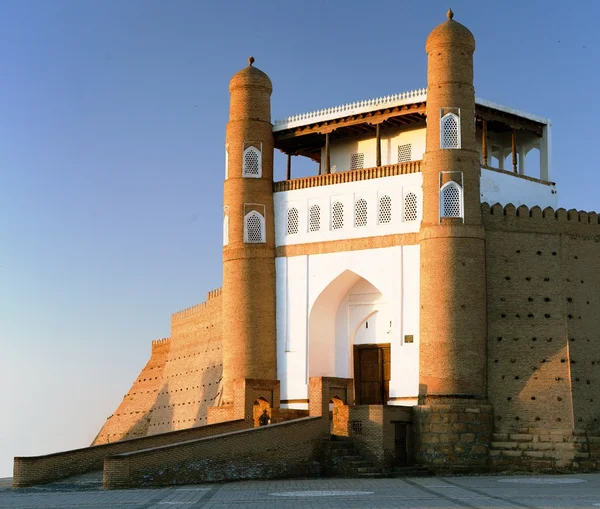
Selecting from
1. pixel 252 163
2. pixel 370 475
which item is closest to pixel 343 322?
pixel 252 163

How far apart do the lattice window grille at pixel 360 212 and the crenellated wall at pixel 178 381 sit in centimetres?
693

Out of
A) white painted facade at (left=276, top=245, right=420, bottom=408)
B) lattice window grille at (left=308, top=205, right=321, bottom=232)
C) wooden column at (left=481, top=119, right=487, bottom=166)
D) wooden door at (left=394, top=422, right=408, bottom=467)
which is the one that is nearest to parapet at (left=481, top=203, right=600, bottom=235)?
wooden column at (left=481, top=119, right=487, bottom=166)

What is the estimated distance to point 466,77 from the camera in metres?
23.5

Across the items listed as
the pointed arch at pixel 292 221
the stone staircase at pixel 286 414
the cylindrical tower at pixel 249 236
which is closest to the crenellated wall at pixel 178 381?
the cylindrical tower at pixel 249 236

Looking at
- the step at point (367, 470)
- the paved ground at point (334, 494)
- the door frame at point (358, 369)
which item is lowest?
the paved ground at point (334, 494)

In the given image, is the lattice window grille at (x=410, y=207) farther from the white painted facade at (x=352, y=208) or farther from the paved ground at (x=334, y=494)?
the paved ground at (x=334, y=494)

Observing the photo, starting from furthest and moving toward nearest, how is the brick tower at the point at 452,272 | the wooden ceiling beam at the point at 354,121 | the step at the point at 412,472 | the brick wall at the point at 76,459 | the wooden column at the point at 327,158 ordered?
the wooden column at the point at 327,158, the wooden ceiling beam at the point at 354,121, the brick tower at the point at 452,272, the step at the point at 412,472, the brick wall at the point at 76,459

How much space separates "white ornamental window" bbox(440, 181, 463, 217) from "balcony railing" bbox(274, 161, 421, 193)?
1.09 metres

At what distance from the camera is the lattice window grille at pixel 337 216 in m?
24.9

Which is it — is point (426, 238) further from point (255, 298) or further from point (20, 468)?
point (20, 468)

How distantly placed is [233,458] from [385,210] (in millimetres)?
7394

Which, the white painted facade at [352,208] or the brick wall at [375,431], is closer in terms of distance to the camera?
the brick wall at [375,431]

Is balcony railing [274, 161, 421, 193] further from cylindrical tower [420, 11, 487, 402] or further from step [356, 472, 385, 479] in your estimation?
step [356, 472, 385, 479]

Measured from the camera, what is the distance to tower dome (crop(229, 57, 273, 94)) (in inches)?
1020
